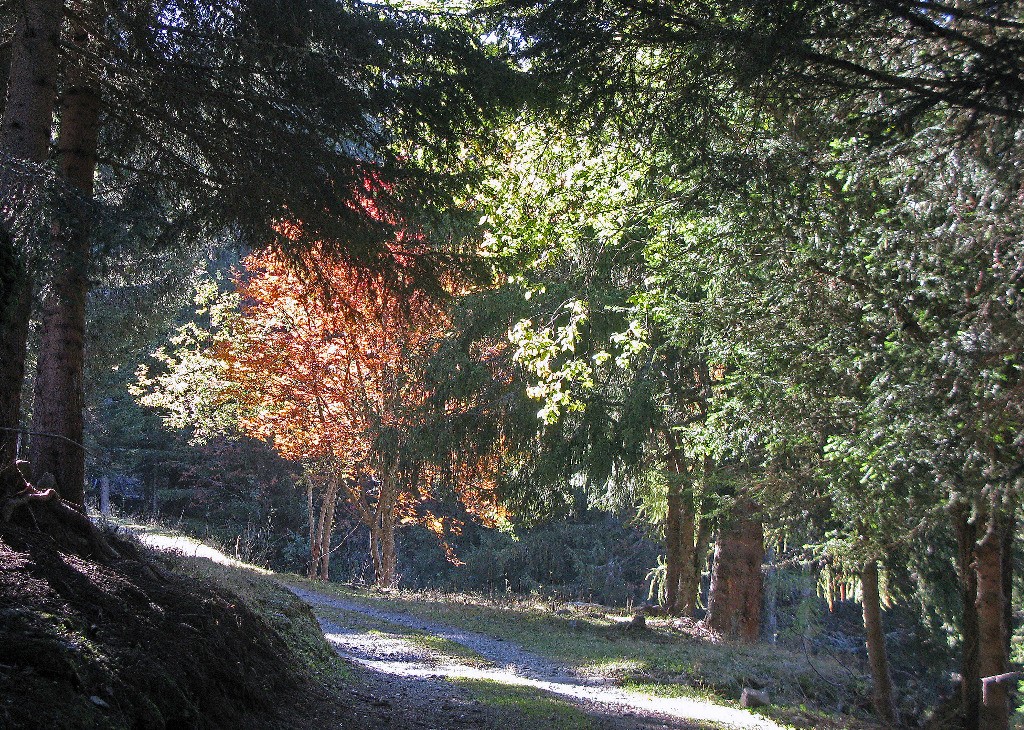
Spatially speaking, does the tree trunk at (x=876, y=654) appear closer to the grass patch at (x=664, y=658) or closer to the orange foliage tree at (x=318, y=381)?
the grass patch at (x=664, y=658)

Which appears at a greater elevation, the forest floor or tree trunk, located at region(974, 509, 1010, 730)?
tree trunk, located at region(974, 509, 1010, 730)

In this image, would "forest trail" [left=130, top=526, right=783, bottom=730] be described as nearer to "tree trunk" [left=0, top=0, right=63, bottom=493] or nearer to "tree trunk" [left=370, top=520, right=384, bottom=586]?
"tree trunk" [left=0, top=0, right=63, bottom=493]

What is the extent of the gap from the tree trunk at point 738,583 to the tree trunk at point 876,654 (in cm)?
593

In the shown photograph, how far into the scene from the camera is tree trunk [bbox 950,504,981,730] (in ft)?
27.0

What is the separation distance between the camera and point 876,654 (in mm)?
10086

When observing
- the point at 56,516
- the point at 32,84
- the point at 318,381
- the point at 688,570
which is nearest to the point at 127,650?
the point at 56,516

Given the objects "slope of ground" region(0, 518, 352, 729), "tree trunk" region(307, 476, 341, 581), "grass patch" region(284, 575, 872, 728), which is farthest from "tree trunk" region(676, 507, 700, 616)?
"slope of ground" region(0, 518, 352, 729)

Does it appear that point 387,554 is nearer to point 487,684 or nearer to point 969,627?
point 487,684

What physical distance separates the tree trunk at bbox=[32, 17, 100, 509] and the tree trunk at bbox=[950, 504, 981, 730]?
803 cm

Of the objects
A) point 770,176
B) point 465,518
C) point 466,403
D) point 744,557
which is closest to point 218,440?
point 465,518

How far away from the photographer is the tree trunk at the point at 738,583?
16.4m

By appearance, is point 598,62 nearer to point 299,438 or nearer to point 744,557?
point 744,557

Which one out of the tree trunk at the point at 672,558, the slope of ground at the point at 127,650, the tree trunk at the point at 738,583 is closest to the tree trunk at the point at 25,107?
the slope of ground at the point at 127,650

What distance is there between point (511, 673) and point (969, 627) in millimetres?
5166
